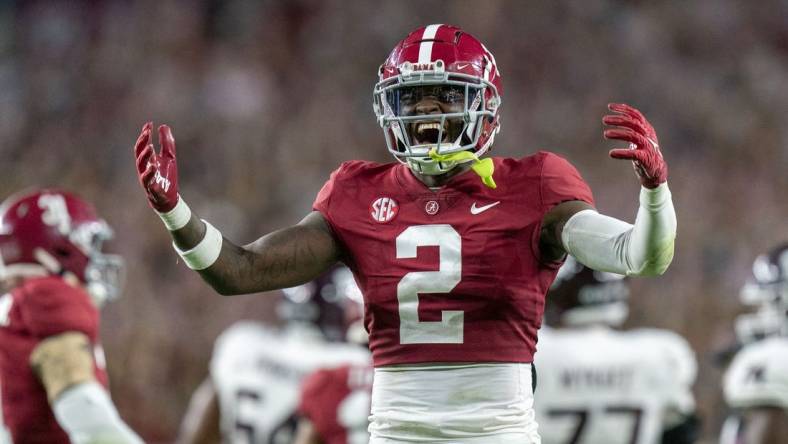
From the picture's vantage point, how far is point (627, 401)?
184 inches

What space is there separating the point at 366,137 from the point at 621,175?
212 cm

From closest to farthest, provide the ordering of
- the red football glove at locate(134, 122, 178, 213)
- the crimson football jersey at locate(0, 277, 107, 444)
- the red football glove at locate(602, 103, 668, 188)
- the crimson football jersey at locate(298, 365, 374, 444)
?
the red football glove at locate(602, 103, 668, 188) < the red football glove at locate(134, 122, 178, 213) < the crimson football jersey at locate(0, 277, 107, 444) < the crimson football jersey at locate(298, 365, 374, 444)

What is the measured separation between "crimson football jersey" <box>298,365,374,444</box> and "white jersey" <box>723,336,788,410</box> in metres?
1.31

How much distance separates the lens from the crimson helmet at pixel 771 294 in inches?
182

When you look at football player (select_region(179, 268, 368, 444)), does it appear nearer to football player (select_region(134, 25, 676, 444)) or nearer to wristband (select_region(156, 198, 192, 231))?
football player (select_region(134, 25, 676, 444))

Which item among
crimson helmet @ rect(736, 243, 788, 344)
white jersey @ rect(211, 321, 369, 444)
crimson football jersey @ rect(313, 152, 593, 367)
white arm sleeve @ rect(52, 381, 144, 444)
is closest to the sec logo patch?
crimson football jersey @ rect(313, 152, 593, 367)

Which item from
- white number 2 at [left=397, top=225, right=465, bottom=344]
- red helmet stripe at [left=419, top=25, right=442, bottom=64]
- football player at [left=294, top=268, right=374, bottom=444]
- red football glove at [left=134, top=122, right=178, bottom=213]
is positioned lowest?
football player at [left=294, top=268, right=374, bottom=444]

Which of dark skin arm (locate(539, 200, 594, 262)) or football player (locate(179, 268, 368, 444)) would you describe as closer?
dark skin arm (locate(539, 200, 594, 262))

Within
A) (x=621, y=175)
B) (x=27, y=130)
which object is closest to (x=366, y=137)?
(x=621, y=175)

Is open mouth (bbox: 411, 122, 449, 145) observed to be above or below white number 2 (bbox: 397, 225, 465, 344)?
above

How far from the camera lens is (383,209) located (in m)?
3.00

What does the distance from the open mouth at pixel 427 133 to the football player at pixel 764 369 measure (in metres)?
1.90

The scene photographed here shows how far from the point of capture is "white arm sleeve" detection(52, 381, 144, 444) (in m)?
3.69

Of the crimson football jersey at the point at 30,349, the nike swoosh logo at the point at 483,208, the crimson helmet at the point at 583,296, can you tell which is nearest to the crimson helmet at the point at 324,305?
the crimson helmet at the point at 583,296
